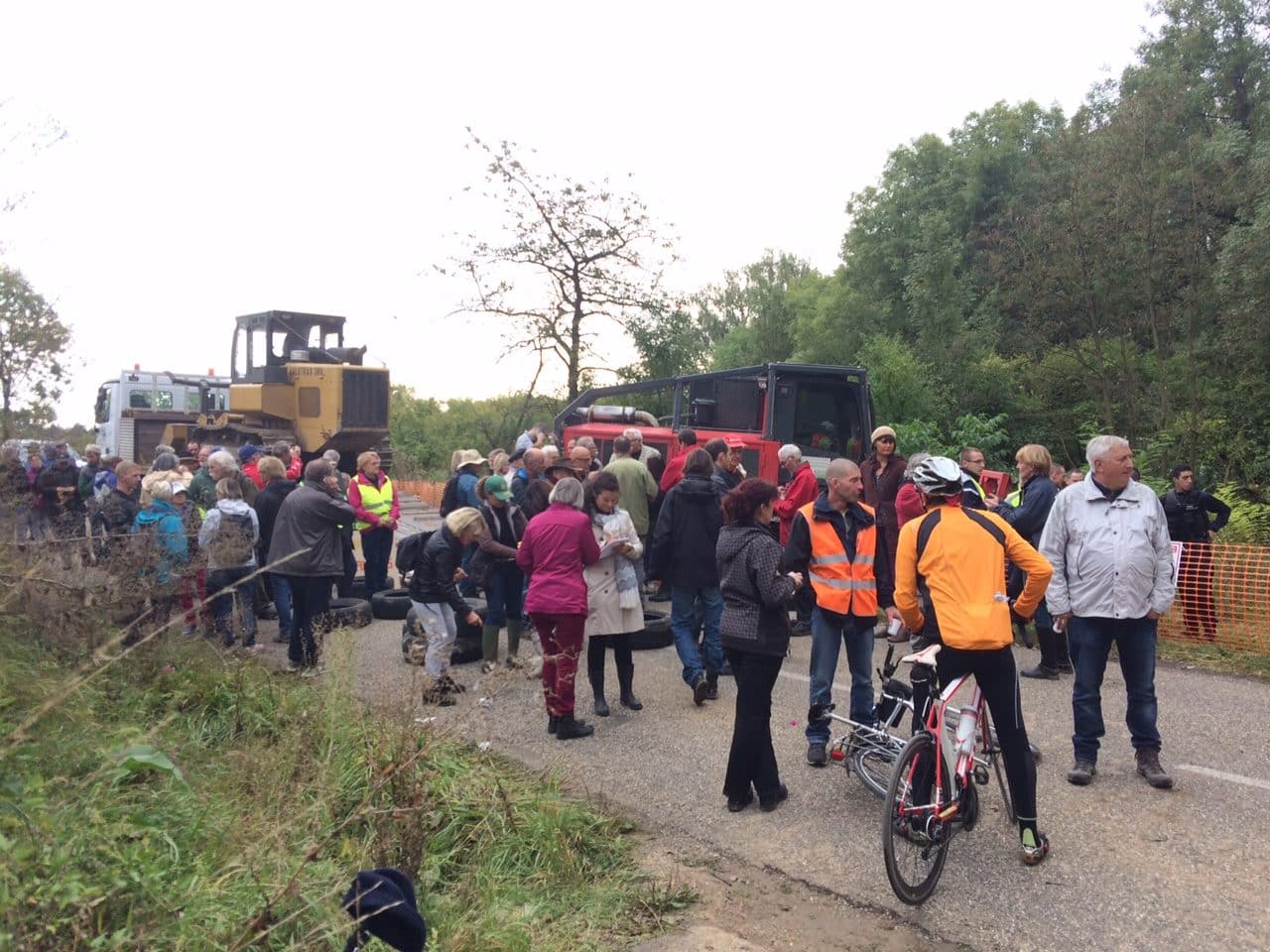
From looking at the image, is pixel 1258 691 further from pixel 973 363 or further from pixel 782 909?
pixel 973 363

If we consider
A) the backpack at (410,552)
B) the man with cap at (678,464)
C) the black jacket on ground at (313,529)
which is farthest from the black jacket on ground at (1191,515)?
the black jacket on ground at (313,529)

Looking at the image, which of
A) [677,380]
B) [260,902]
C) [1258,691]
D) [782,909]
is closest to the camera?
[260,902]

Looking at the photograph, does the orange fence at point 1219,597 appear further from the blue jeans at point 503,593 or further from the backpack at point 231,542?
the backpack at point 231,542

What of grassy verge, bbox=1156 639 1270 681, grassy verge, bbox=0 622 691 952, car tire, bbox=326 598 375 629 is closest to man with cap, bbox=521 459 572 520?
A: car tire, bbox=326 598 375 629

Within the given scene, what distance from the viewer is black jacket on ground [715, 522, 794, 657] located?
5.79 metres

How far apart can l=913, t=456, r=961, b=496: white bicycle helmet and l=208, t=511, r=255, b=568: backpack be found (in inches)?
234

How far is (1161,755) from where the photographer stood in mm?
6602

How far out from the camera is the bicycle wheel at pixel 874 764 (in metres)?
5.54

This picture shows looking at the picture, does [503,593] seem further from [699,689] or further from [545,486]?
[699,689]

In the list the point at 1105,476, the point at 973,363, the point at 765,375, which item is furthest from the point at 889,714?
the point at 973,363

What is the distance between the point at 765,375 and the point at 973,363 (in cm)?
1670

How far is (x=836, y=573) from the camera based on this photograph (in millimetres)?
6363

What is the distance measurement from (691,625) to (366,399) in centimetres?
1332

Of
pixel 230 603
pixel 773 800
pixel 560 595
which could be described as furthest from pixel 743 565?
pixel 230 603
